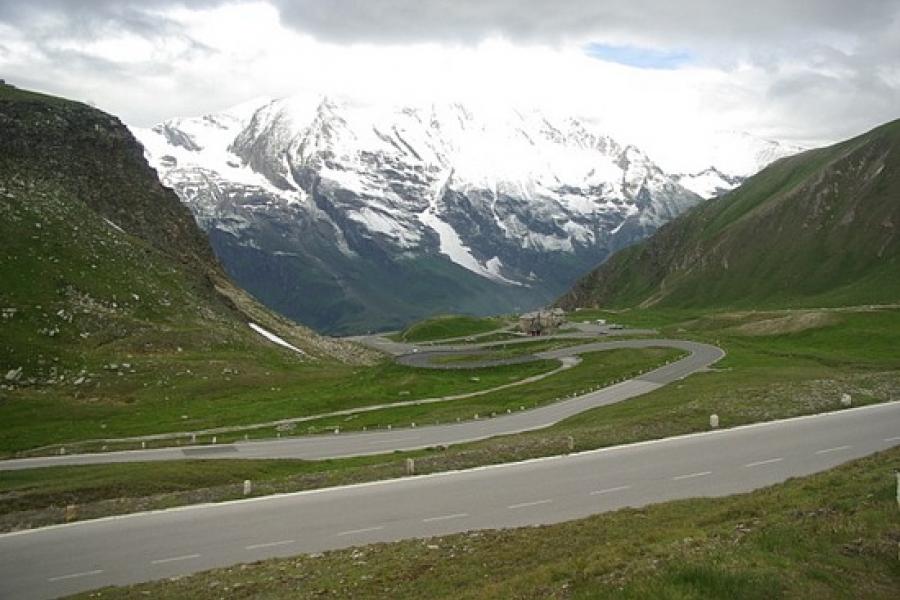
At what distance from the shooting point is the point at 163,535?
93.8ft

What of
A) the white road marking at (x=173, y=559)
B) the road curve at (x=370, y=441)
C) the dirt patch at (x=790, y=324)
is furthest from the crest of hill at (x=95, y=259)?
the dirt patch at (x=790, y=324)

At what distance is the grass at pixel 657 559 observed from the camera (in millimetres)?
15844

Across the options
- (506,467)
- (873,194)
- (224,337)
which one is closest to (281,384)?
(224,337)

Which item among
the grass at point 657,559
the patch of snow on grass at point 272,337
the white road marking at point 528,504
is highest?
the grass at point 657,559

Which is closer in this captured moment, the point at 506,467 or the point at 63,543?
the point at 63,543

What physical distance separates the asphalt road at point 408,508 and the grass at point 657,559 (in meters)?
2.54

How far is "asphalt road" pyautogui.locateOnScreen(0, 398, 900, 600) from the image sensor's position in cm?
2591

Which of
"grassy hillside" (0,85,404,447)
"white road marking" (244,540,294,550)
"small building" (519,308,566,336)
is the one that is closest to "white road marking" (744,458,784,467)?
"white road marking" (244,540,294,550)

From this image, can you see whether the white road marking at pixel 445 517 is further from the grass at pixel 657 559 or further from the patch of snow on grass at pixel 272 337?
the patch of snow on grass at pixel 272 337

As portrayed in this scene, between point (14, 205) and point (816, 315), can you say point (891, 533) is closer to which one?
point (816, 315)

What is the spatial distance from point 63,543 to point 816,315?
115m

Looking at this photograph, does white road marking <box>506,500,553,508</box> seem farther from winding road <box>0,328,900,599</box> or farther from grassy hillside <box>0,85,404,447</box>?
grassy hillside <box>0,85,404,447</box>

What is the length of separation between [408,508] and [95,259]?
101879 mm

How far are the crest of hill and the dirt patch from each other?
252ft
